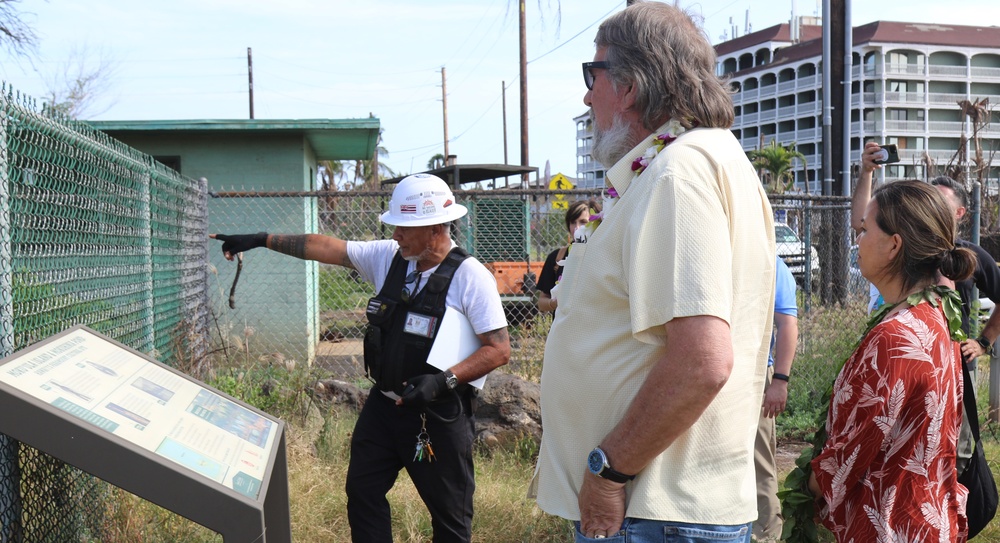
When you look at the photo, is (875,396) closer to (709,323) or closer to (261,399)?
(709,323)

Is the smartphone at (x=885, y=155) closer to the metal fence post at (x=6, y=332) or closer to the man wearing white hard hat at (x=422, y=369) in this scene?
the man wearing white hard hat at (x=422, y=369)

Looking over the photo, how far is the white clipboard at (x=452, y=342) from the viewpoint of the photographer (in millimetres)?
3777

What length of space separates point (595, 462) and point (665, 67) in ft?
3.23

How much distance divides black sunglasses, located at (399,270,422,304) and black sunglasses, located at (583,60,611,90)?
5.77ft

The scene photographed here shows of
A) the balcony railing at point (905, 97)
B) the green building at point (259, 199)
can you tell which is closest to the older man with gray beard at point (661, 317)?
the green building at point (259, 199)

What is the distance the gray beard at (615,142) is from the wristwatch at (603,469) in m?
0.78

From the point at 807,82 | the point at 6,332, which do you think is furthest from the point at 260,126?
the point at 807,82

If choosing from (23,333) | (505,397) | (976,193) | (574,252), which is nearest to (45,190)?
(23,333)

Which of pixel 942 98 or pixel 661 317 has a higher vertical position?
pixel 942 98

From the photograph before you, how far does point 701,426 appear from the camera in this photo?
2096 mm

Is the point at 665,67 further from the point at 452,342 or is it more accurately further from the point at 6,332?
the point at 6,332

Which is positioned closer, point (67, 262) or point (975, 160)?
point (67, 262)

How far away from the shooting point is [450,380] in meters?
3.77

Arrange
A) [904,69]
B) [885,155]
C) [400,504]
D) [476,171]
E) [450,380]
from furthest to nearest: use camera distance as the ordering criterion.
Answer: [904,69], [476,171], [400,504], [885,155], [450,380]
